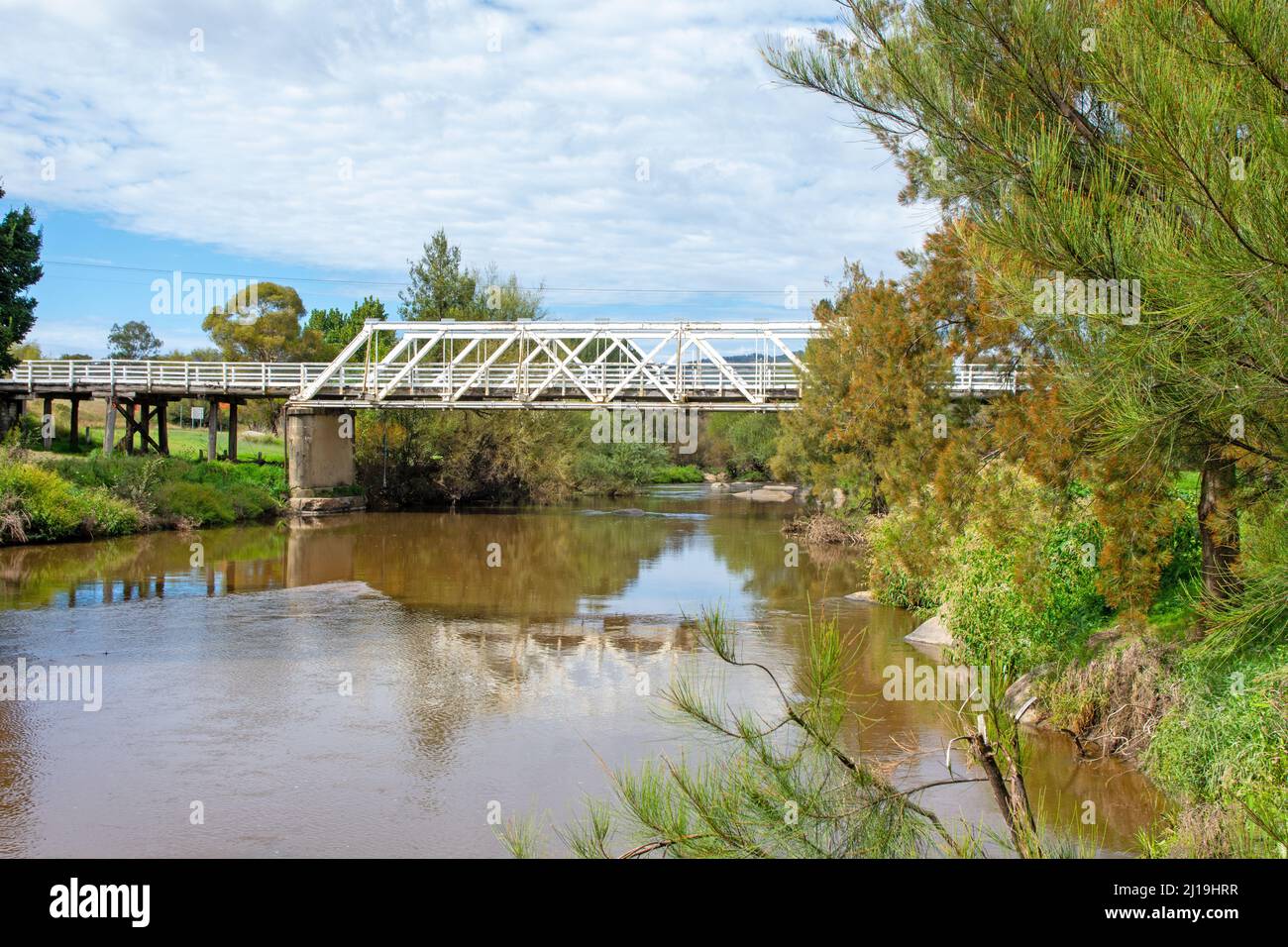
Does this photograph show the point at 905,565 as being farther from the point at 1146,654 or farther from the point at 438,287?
the point at 438,287

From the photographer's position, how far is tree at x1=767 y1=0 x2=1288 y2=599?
4.93 metres

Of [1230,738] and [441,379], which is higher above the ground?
[441,379]

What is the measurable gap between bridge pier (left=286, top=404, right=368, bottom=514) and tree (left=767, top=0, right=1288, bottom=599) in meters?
34.7

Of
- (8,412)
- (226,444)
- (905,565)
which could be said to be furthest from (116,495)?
(226,444)

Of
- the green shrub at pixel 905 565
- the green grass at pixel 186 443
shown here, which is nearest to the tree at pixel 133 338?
the green grass at pixel 186 443

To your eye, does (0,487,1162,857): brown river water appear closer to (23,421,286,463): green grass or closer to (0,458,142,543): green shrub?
(0,458,142,543): green shrub

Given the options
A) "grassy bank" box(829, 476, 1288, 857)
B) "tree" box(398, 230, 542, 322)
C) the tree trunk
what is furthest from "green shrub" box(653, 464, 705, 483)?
the tree trunk

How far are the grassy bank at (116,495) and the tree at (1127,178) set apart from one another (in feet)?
83.3

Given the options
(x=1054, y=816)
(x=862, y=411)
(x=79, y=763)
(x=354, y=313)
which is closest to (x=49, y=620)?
(x=79, y=763)

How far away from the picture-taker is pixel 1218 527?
958 centimetres

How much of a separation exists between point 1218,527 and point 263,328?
62622mm

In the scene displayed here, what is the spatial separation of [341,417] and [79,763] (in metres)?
34.1

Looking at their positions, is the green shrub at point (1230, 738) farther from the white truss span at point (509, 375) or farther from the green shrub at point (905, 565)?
the white truss span at point (509, 375)

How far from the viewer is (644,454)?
189 ft
